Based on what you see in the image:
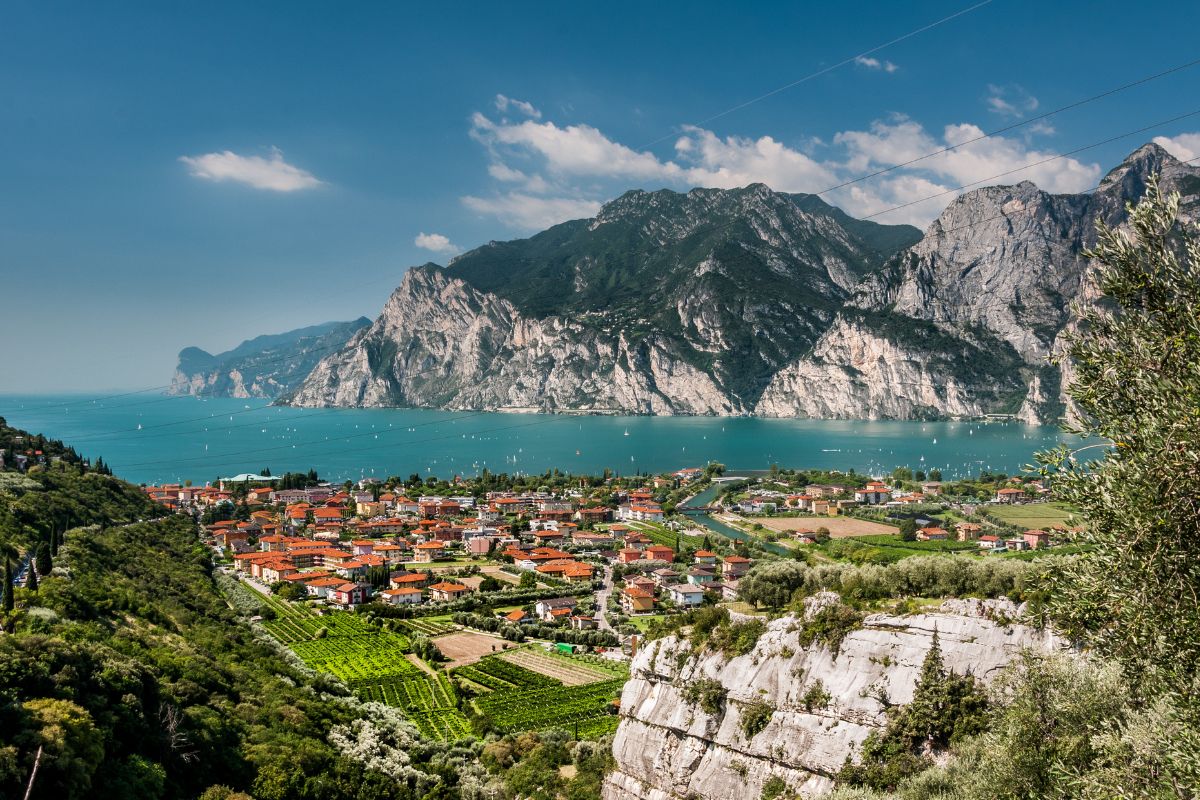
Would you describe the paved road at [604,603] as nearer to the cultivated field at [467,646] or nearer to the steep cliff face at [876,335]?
the cultivated field at [467,646]

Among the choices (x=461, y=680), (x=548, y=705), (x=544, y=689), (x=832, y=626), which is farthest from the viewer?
(x=461, y=680)

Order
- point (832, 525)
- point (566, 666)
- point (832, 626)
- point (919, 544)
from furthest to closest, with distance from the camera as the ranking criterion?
point (832, 525) → point (919, 544) → point (566, 666) → point (832, 626)

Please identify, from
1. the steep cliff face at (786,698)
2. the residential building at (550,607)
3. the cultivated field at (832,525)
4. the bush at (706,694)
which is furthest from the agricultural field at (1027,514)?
the bush at (706,694)

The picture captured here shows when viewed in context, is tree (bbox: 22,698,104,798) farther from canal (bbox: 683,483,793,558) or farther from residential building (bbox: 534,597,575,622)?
canal (bbox: 683,483,793,558)

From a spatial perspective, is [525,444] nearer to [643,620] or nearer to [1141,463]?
[643,620]

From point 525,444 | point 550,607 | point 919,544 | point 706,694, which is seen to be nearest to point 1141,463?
point 706,694

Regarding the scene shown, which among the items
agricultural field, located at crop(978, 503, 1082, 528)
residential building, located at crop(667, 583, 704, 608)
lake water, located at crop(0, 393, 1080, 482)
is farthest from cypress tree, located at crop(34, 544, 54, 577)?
lake water, located at crop(0, 393, 1080, 482)

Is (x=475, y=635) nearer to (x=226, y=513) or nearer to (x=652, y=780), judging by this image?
(x=652, y=780)
